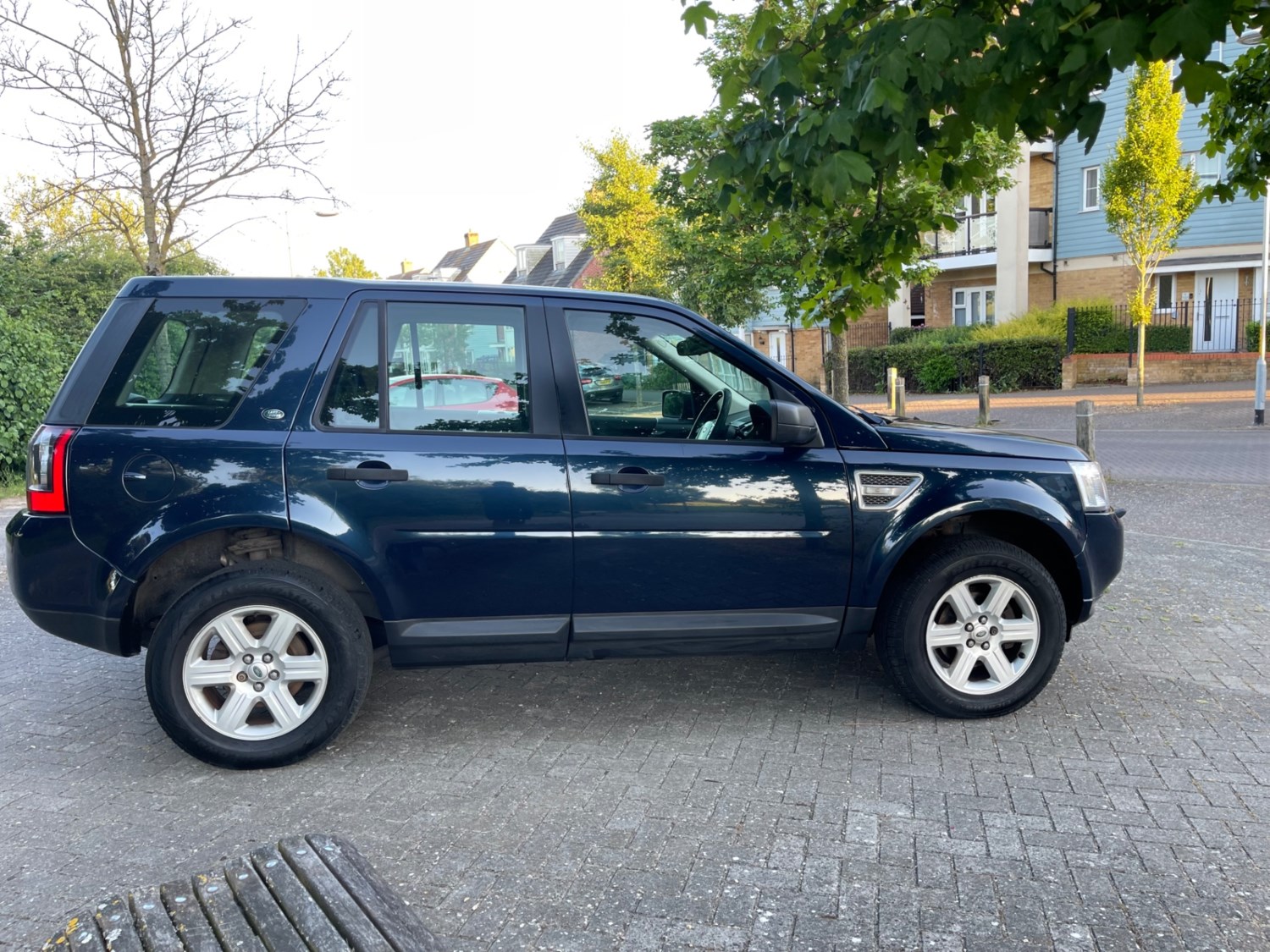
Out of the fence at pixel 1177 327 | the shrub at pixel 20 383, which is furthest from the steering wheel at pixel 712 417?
the fence at pixel 1177 327

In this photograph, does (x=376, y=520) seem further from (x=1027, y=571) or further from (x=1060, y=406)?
(x=1060, y=406)

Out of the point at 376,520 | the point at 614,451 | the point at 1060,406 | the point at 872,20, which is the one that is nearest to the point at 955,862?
the point at 614,451

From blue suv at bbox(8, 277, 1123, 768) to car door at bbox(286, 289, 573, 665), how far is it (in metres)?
0.01

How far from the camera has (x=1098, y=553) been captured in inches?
184

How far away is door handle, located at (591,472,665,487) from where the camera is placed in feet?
14.0

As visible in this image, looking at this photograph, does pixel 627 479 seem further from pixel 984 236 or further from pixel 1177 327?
pixel 984 236

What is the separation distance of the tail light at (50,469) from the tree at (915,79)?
300 centimetres

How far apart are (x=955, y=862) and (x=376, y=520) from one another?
248 centimetres

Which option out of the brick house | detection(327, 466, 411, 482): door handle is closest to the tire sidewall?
→ detection(327, 466, 411, 482): door handle

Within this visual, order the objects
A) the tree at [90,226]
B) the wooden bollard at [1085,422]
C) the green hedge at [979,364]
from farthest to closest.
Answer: the green hedge at [979,364]
the tree at [90,226]
the wooden bollard at [1085,422]

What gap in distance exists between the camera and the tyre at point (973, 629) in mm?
4492

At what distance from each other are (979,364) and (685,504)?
25384 mm

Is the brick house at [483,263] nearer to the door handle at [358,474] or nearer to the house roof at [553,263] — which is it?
the house roof at [553,263]

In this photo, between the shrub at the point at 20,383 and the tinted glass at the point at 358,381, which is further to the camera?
the shrub at the point at 20,383
